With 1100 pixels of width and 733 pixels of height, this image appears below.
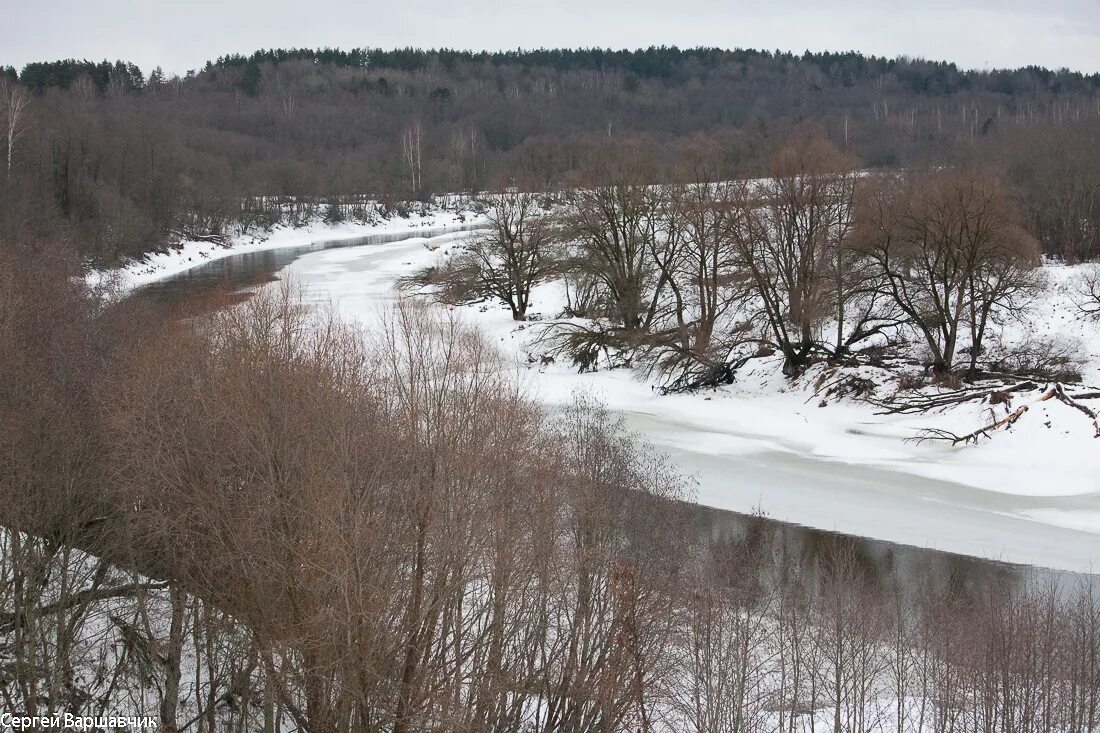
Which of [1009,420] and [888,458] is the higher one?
[1009,420]

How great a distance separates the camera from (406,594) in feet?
47.9

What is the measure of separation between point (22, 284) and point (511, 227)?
29.7 meters

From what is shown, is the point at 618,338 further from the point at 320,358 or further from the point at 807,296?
the point at 320,358

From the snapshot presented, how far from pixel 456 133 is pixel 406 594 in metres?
138

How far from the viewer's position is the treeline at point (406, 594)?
14.0 m

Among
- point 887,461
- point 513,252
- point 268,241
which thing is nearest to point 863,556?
point 887,461

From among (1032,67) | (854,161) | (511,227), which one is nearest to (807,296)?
(854,161)

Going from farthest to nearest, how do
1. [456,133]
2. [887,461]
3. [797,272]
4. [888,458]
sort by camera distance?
[456,133], [797,272], [888,458], [887,461]

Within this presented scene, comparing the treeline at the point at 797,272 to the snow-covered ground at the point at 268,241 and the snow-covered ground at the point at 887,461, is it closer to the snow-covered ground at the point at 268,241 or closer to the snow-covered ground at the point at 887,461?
the snow-covered ground at the point at 887,461

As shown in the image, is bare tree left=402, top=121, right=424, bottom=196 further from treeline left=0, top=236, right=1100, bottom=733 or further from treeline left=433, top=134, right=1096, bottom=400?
treeline left=0, top=236, right=1100, bottom=733

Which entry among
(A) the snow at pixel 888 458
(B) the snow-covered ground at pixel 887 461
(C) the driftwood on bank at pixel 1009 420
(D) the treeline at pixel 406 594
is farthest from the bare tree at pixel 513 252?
(D) the treeline at pixel 406 594

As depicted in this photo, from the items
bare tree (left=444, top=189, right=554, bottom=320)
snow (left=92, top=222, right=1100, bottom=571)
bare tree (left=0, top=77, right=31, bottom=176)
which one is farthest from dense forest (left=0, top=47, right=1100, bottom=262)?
snow (left=92, top=222, right=1100, bottom=571)

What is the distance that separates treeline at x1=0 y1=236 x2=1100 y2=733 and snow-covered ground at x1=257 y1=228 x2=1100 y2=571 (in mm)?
4002

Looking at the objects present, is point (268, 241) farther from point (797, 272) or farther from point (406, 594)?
point (406, 594)
